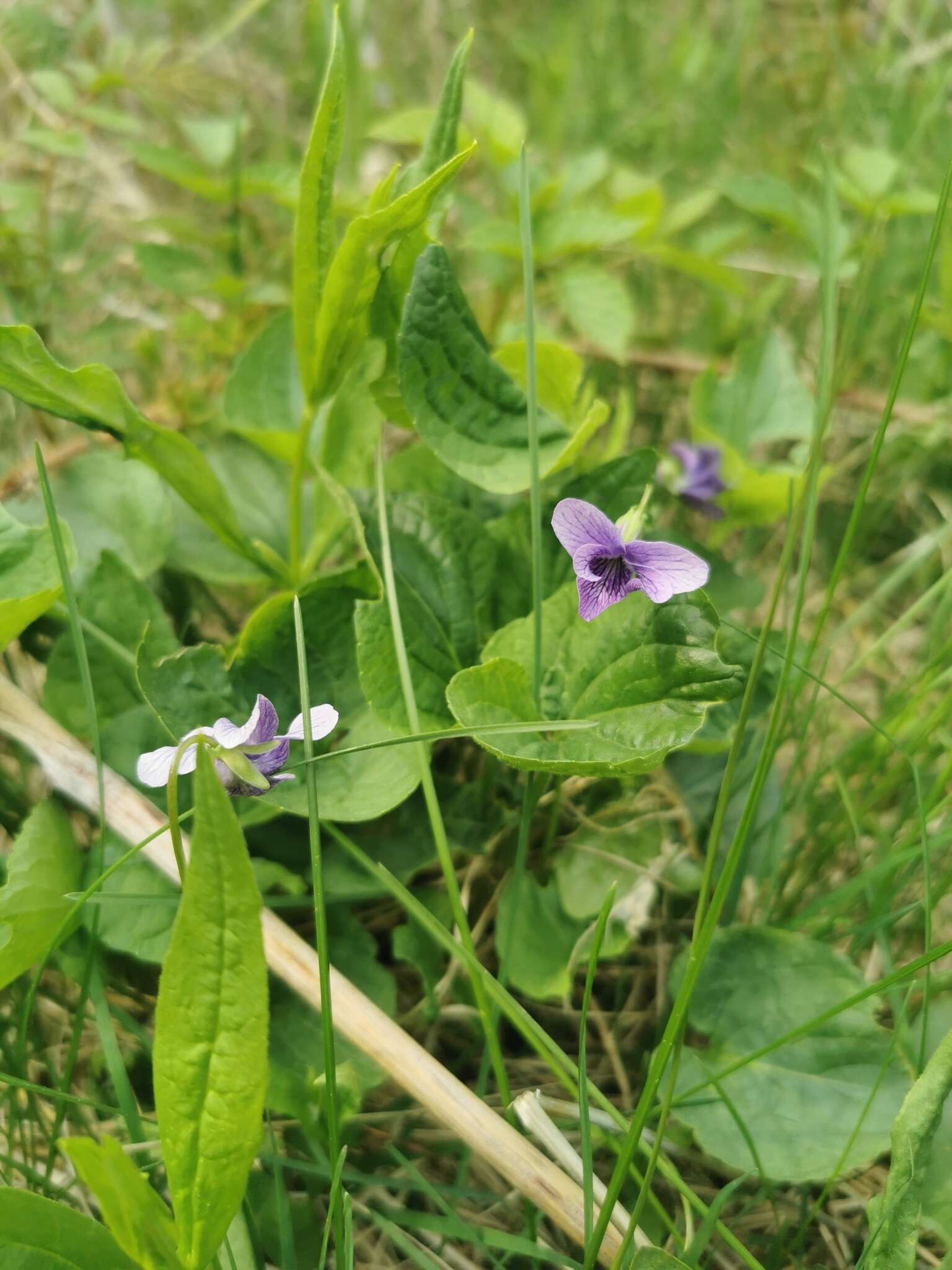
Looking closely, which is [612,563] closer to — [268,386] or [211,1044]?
[211,1044]

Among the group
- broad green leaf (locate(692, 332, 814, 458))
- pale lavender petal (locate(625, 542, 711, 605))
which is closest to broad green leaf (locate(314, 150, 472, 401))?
pale lavender petal (locate(625, 542, 711, 605))

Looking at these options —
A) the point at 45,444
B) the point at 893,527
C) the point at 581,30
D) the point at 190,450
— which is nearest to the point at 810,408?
the point at 893,527

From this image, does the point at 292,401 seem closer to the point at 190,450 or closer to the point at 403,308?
the point at 190,450

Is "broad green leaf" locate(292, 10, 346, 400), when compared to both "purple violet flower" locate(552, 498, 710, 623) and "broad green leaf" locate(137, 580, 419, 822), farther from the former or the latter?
"purple violet flower" locate(552, 498, 710, 623)

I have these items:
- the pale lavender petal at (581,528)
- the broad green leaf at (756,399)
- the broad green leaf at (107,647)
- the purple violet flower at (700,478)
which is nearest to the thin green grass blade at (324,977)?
the pale lavender petal at (581,528)

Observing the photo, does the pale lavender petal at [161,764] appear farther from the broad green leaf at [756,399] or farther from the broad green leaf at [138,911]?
the broad green leaf at [756,399]

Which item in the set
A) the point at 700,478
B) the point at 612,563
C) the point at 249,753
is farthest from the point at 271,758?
the point at 700,478
